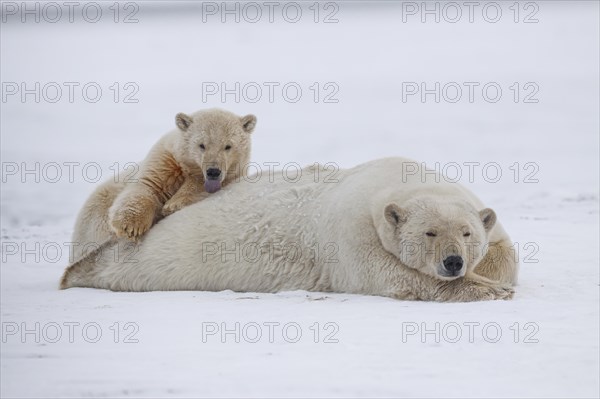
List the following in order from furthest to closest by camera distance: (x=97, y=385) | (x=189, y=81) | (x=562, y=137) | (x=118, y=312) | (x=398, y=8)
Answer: (x=398, y=8) → (x=189, y=81) → (x=562, y=137) → (x=118, y=312) → (x=97, y=385)

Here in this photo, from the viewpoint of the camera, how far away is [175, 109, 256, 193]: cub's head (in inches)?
329

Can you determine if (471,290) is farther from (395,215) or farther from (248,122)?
(248,122)

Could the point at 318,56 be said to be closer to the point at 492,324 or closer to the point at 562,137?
the point at 562,137

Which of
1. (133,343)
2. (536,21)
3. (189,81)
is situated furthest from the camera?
(536,21)

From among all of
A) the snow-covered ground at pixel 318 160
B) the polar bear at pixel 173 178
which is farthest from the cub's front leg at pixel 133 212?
the snow-covered ground at pixel 318 160

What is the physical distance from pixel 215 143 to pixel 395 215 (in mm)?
2052

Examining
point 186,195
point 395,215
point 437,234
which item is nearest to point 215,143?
point 186,195

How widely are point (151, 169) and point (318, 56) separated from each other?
22.5 m

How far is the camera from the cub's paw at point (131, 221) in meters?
8.12

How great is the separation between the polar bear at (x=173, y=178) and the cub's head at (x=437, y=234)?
1876 millimetres

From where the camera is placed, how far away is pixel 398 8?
1533 inches

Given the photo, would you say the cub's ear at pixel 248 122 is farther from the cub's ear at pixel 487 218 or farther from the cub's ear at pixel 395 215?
the cub's ear at pixel 487 218

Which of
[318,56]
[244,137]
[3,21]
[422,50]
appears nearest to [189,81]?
[318,56]

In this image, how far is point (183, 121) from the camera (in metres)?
8.55
